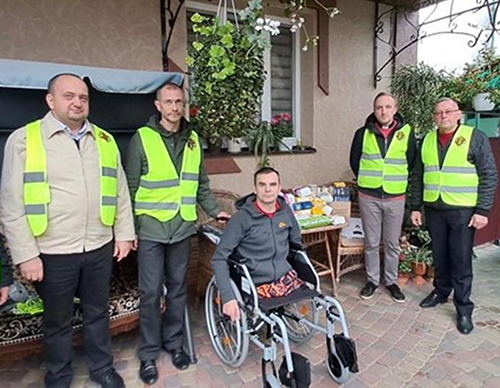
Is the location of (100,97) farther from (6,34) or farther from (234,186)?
(234,186)

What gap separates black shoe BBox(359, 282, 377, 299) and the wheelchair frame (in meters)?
0.87

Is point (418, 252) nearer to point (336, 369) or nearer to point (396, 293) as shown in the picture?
point (396, 293)

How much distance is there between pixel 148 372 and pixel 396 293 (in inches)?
76.8

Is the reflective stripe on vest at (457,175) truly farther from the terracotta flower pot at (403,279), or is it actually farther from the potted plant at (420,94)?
the potted plant at (420,94)

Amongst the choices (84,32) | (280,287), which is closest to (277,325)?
(280,287)

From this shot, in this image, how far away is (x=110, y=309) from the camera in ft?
7.40

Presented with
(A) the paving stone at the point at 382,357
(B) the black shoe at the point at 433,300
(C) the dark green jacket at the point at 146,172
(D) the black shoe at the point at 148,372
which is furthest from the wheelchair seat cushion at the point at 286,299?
(B) the black shoe at the point at 433,300

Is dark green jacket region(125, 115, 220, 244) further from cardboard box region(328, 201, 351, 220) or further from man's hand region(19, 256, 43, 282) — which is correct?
cardboard box region(328, 201, 351, 220)

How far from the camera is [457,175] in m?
2.59

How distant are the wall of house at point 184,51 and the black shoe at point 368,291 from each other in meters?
1.25

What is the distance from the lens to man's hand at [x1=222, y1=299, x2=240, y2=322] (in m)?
1.98

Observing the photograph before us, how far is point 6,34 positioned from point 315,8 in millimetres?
2666

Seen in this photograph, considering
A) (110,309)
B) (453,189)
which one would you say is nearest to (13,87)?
(110,309)

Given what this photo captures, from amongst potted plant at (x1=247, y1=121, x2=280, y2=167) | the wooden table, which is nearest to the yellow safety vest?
the wooden table
